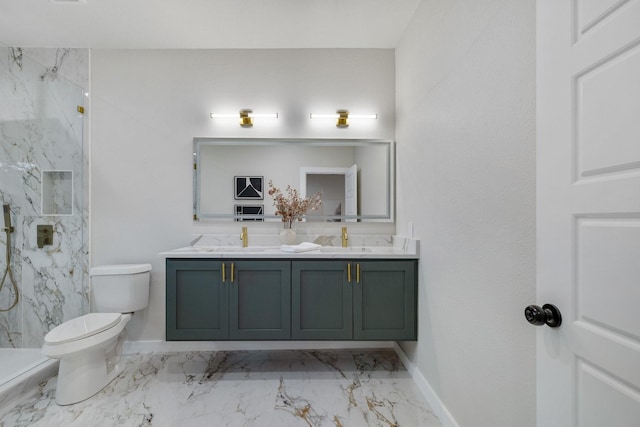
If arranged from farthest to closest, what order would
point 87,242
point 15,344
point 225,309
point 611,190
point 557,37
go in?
point 87,242
point 15,344
point 225,309
point 557,37
point 611,190

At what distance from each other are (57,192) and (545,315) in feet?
10.7

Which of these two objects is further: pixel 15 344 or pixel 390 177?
pixel 390 177

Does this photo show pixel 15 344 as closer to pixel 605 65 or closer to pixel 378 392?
pixel 378 392

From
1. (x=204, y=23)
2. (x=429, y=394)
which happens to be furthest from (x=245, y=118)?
(x=429, y=394)

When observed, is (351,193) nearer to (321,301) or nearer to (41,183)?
(321,301)

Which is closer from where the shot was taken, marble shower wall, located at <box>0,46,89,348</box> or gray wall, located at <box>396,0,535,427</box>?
gray wall, located at <box>396,0,535,427</box>

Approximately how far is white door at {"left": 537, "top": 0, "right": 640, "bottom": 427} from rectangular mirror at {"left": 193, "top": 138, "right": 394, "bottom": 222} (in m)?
1.63

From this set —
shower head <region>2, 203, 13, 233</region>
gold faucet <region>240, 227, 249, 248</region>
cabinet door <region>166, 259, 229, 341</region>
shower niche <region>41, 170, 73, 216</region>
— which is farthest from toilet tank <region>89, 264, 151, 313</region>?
gold faucet <region>240, 227, 249, 248</region>

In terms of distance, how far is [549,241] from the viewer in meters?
0.86

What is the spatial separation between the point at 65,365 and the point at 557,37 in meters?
2.88

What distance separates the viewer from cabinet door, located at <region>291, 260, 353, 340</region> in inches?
79.1

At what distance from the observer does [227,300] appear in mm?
1999

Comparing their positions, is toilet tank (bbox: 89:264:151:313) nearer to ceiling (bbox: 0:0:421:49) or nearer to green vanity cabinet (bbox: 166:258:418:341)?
green vanity cabinet (bbox: 166:258:418:341)

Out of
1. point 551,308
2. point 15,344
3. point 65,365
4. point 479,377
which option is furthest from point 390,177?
point 15,344
